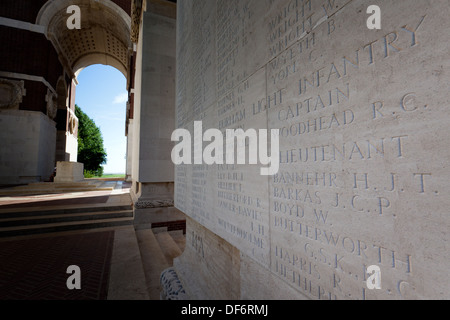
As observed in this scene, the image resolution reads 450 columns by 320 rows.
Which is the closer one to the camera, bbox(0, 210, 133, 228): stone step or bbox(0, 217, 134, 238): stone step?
bbox(0, 217, 134, 238): stone step

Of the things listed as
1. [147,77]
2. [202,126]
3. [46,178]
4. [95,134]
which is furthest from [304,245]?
[95,134]

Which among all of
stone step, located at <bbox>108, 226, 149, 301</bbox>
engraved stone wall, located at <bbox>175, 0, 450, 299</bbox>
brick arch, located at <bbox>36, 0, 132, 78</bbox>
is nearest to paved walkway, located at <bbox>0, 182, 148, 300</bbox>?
stone step, located at <bbox>108, 226, 149, 301</bbox>

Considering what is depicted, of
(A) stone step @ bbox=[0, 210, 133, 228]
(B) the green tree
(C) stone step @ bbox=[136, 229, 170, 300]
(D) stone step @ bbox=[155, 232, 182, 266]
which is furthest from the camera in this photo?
(B) the green tree

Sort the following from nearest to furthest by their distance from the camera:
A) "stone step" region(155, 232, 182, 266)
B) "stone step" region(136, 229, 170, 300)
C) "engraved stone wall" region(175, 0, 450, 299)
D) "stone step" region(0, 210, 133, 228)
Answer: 1. "engraved stone wall" region(175, 0, 450, 299)
2. "stone step" region(136, 229, 170, 300)
3. "stone step" region(155, 232, 182, 266)
4. "stone step" region(0, 210, 133, 228)

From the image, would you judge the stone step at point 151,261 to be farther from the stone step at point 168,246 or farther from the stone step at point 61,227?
the stone step at point 61,227

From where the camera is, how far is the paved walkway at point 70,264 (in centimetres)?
355

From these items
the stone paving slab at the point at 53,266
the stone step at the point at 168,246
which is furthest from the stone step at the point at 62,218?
the stone step at the point at 168,246

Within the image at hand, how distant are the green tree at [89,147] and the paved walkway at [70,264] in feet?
114

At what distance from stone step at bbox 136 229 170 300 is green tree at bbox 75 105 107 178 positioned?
3494cm

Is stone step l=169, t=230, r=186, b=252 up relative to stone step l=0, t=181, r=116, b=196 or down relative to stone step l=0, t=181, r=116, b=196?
down

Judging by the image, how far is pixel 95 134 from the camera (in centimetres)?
3781

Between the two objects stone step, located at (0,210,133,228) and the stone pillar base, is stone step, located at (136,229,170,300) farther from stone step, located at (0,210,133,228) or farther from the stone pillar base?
the stone pillar base

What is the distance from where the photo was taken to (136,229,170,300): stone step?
4.13 m

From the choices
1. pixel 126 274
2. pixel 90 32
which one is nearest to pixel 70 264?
pixel 126 274
